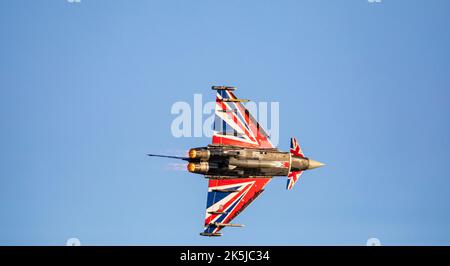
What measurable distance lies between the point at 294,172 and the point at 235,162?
526cm

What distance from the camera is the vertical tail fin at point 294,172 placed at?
76.6 metres

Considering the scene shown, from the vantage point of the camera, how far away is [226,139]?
7575 cm

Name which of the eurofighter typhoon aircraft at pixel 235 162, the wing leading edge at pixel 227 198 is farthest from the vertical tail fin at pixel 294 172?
the wing leading edge at pixel 227 198

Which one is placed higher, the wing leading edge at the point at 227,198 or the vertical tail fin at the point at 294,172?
the vertical tail fin at the point at 294,172

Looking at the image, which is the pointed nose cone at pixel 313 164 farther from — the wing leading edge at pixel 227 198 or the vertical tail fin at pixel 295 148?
the wing leading edge at pixel 227 198

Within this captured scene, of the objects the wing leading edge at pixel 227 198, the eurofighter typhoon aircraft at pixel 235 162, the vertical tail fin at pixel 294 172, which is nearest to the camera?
the eurofighter typhoon aircraft at pixel 235 162

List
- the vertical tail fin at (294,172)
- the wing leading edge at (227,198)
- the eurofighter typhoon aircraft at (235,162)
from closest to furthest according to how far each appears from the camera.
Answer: the eurofighter typhoon aircraft at (235,162) < the wing leading edge at (227,198) < the vertical tail fin at (294,172)

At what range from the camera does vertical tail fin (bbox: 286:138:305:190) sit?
7656 centimetres

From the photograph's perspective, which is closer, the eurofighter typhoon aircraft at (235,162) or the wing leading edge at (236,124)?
the eurofighter typhoon aircraft at (235,162)
